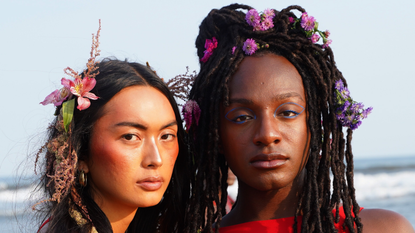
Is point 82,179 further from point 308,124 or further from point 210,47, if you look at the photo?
point 308,124

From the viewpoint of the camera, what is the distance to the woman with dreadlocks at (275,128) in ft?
10.8

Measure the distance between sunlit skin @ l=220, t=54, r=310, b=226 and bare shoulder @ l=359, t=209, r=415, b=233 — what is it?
0.53 m

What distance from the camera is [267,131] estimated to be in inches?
126

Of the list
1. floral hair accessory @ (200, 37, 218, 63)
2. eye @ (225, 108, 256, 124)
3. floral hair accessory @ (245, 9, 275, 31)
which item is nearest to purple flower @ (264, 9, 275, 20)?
floral hair accessory @ (245, 9, 275, 31)

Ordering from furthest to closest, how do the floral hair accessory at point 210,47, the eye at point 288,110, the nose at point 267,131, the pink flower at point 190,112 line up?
the floral hair accessory at point 210,47
the pink flower at point 190,112
the eye at point 288,110
the nose at point 267,131

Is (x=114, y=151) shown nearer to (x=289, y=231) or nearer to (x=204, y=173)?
(x=204, y=173)

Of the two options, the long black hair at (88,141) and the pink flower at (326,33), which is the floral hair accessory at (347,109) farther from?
the long black hair at (88,141)

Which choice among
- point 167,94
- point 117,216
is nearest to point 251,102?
point 167,94

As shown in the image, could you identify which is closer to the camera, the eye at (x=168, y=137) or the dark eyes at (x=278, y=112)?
the dark eyes at (x=278, y=112)

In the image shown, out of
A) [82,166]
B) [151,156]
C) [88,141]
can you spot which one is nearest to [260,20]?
[151,156]

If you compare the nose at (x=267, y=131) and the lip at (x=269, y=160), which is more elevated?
the nose at (x=267, y=131)

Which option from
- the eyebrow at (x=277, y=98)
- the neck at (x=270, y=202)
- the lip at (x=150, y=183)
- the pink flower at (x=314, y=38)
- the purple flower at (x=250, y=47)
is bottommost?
the neck at (x=270, y=202)

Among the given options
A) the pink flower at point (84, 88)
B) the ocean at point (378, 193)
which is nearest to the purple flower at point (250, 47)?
the pink flower at point (84, 88)

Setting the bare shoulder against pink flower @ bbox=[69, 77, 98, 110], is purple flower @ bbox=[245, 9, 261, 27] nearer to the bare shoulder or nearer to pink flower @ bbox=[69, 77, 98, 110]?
pink flower @ bbox=[69, 77, 98, 110]
